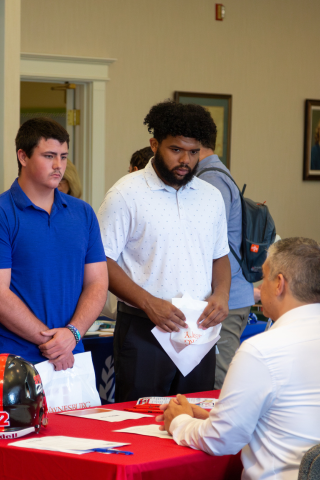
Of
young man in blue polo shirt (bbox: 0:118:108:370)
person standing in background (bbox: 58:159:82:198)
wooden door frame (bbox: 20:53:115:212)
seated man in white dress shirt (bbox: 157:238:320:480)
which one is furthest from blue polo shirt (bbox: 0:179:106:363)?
wooden door frame (bbox: 20:53:115:212)

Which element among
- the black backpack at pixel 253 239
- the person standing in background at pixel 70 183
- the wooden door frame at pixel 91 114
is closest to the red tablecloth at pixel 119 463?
the black backpack at pixel 253 239

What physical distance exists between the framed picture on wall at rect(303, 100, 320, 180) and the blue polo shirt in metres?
4.54

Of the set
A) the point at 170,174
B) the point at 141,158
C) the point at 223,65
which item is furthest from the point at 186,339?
the point at 223,65

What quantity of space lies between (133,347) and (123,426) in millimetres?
666

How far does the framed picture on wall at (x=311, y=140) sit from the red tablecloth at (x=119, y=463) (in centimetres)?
494

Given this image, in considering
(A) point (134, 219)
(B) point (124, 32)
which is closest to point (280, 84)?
(B) point (124, 32)

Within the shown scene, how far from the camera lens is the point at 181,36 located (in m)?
5.61

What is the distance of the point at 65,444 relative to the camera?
1537 mm

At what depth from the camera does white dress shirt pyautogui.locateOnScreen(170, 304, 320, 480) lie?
4.72ft

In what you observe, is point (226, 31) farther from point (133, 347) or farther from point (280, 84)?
point (133, 347)

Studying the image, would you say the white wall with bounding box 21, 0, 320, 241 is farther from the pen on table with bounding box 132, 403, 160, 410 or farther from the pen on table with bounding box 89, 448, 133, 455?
the pen on table with bounding box 89, 448, 133, 455

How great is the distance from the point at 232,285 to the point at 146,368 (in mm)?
711

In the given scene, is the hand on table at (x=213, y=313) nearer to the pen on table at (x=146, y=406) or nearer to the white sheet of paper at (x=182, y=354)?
the white sheet of paper at (x=182, y=354)

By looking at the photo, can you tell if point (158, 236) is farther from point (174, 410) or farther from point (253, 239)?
point (174, 410)
